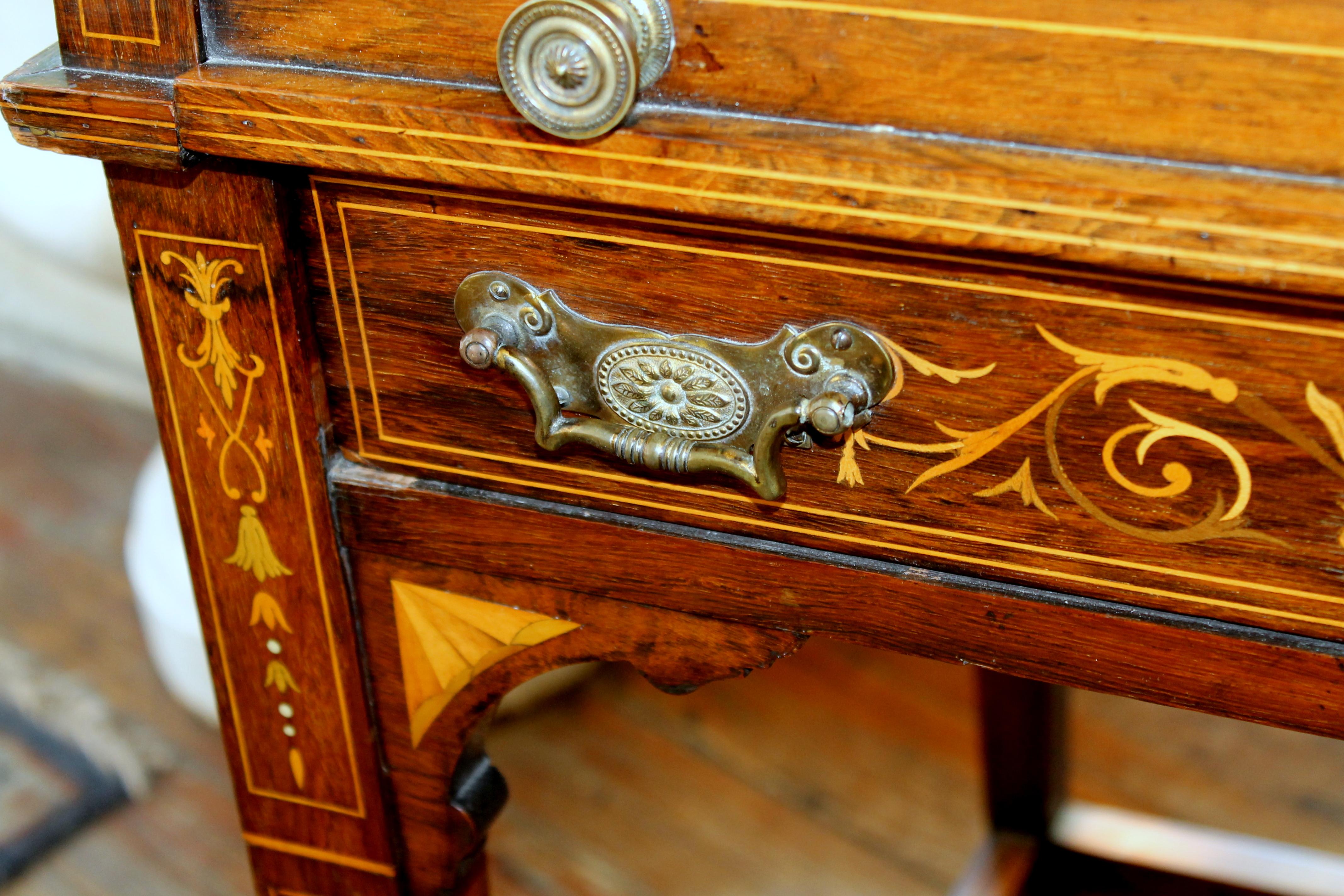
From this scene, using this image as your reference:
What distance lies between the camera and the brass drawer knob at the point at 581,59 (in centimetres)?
40

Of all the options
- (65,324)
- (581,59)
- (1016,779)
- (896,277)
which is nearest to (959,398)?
(896,277)

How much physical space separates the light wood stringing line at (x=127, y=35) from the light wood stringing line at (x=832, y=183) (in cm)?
3

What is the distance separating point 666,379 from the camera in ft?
1.57

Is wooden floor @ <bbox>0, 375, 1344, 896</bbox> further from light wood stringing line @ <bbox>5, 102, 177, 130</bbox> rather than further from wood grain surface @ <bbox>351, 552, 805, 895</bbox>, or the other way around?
light wood stringing line @ <bbox>5, 102, 177, 130</bbox>

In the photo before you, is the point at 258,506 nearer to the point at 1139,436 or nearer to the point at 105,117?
the point at 105,117

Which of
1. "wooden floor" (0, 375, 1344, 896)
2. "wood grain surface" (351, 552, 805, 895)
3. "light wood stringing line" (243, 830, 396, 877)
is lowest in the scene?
"wooden floor" (0, 375, 1344, 896)

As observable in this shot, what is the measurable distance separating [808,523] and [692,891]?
2.27 feet

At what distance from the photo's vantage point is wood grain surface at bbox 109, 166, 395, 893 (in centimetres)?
51

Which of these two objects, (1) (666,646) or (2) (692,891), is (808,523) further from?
(2) (692,891)

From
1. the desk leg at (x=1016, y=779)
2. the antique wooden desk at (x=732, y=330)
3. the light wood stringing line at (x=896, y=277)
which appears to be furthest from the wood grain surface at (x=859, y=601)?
the desk leg at (x=1016, y=779)

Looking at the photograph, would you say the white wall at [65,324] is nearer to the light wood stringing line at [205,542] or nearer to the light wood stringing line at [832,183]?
the light wood stringing line at [205,542]

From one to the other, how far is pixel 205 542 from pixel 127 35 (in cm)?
22

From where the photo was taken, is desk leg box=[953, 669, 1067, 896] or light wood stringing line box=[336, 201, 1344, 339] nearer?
light wood stringing line box=[336, 201, 1344, 339]

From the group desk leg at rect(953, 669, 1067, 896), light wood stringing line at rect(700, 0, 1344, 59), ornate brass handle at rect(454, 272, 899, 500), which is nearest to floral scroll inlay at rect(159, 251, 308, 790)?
ornate brass handle at rect(454, 272, 899, 500)
